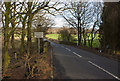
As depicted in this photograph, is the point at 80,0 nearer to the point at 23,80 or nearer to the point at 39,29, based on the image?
Result: the point at 39,29

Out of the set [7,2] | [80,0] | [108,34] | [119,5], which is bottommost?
[108,34]

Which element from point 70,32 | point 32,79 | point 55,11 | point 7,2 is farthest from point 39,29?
point 70,32

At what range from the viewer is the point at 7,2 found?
6.44 metres

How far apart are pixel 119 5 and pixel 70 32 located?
39458 millimetres

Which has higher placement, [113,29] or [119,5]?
[119,5]

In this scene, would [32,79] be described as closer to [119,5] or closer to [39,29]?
[119,5]

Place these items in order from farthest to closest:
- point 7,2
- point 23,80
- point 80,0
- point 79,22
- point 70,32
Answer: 1. point 70,32
2. point 79,22
3. point 80,0
4. point 7,2
5. point 23,80

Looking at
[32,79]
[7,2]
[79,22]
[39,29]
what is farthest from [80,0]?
[32,79]

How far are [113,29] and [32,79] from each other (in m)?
5.50

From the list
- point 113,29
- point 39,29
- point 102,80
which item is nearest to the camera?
point 113,29

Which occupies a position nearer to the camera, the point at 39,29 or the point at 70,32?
the point at 39,29

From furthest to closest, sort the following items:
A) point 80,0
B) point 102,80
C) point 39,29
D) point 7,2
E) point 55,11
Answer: point 80,0 < point 39,29 < point 55,11 < point 7,2 < point 102,80

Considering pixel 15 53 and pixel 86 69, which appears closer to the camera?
pixel 86 69

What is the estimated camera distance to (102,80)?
5.91 meters
